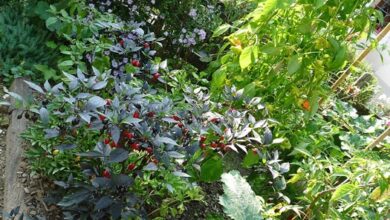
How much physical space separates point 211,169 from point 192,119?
0.32 metres

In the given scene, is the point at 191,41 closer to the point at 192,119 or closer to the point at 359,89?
the point at 192,119

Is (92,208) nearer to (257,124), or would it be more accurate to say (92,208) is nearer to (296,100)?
(257,124)

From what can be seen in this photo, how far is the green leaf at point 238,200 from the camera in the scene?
5.74 feet

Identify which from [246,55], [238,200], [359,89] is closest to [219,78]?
[246,55]

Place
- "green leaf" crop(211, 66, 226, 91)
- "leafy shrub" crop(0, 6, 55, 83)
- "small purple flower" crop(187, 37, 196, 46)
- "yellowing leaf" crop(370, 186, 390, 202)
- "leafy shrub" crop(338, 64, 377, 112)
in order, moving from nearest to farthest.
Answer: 1. "yellowing leaf" crop(370, 186, 390, 202)
2. "green leaf" crop(211, 66, 226, 91)
3. "leafy shrub" crop(0, 6, 55, 83)
4. "small purple flower" crop(187, 37, 196, 46)
5. "leafy shrub" crop(338, 64, 377, 112)

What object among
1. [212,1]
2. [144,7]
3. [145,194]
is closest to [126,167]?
[145,194]

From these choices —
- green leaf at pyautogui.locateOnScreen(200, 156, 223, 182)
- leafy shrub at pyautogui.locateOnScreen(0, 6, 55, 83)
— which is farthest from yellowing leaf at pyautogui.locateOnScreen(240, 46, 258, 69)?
leafy shrub at pyautogui.locateOnScreen(0, 6, 55, 83)

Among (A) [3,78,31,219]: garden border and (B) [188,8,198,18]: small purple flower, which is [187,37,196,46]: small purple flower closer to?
(B) [188,8,198,18]: small purple flower

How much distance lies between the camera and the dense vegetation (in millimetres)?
1783

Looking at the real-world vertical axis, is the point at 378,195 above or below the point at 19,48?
above

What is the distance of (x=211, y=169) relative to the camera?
7.13 feet

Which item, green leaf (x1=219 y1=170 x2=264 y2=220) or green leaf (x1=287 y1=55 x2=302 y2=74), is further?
green leaf (x1=287 y1=55 x2=302 y2=74)

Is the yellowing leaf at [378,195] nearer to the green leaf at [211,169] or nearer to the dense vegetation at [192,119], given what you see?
the dense vegetation at [192,119]

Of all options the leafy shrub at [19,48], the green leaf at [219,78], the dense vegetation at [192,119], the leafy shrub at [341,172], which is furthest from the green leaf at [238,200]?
the leafy shrub at [19,48]
